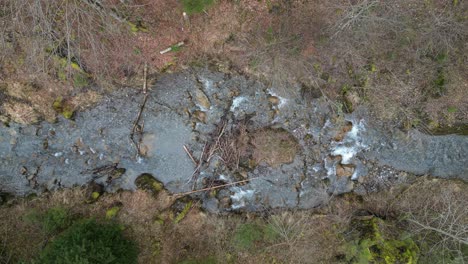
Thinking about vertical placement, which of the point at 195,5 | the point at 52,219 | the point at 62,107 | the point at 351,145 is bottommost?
the point at 52,219

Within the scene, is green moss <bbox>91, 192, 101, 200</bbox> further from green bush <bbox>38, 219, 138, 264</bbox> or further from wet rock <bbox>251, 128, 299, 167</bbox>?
wet rock <bbox>251, 128, 299, 167</bbox>

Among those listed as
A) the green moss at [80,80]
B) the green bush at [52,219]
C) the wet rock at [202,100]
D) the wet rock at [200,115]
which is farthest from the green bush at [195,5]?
the green bush at [52,219]

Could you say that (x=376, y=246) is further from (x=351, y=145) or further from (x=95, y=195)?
(x=95, y=195)

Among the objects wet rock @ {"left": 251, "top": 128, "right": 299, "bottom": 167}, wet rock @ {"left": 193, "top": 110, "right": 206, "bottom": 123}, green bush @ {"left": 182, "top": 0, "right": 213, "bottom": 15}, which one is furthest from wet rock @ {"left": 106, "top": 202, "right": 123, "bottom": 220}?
green bush @ {"left": 182, "top": 0, "right": 213, "bottom": 15}

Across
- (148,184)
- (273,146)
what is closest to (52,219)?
(148,184)

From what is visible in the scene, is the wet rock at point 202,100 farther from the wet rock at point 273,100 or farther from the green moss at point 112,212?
the green moss at point 112,212
